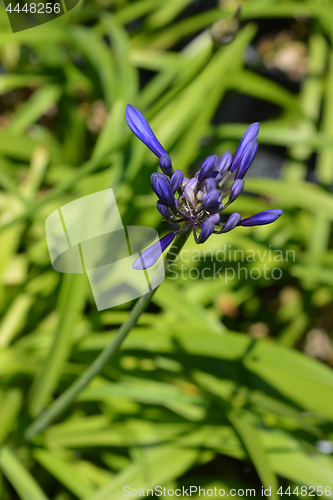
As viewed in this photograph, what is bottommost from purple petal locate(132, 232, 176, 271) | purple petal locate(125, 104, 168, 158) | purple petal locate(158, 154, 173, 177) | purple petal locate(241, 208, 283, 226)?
purple petal locate(132, 232, 176, 271)

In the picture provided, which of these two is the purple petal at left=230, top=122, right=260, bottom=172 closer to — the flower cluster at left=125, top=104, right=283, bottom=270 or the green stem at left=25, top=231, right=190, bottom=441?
the flower cluster at left=125, top=104, right=283, bottom=270

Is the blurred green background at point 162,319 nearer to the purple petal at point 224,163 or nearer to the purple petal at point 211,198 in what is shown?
the purple petal at point 224,163

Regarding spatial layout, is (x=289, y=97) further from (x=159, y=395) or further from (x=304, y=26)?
(x=159, y=395)

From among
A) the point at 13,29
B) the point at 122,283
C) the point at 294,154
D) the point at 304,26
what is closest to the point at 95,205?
the point at 122,283

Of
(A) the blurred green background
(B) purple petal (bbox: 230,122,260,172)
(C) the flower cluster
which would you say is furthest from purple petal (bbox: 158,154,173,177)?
(A) the blurred green background

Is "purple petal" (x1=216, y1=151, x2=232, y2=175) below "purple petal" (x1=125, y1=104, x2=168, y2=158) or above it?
below

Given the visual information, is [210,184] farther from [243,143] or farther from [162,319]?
[162,319]

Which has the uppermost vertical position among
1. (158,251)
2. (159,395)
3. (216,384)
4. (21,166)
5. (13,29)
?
(13,29)
